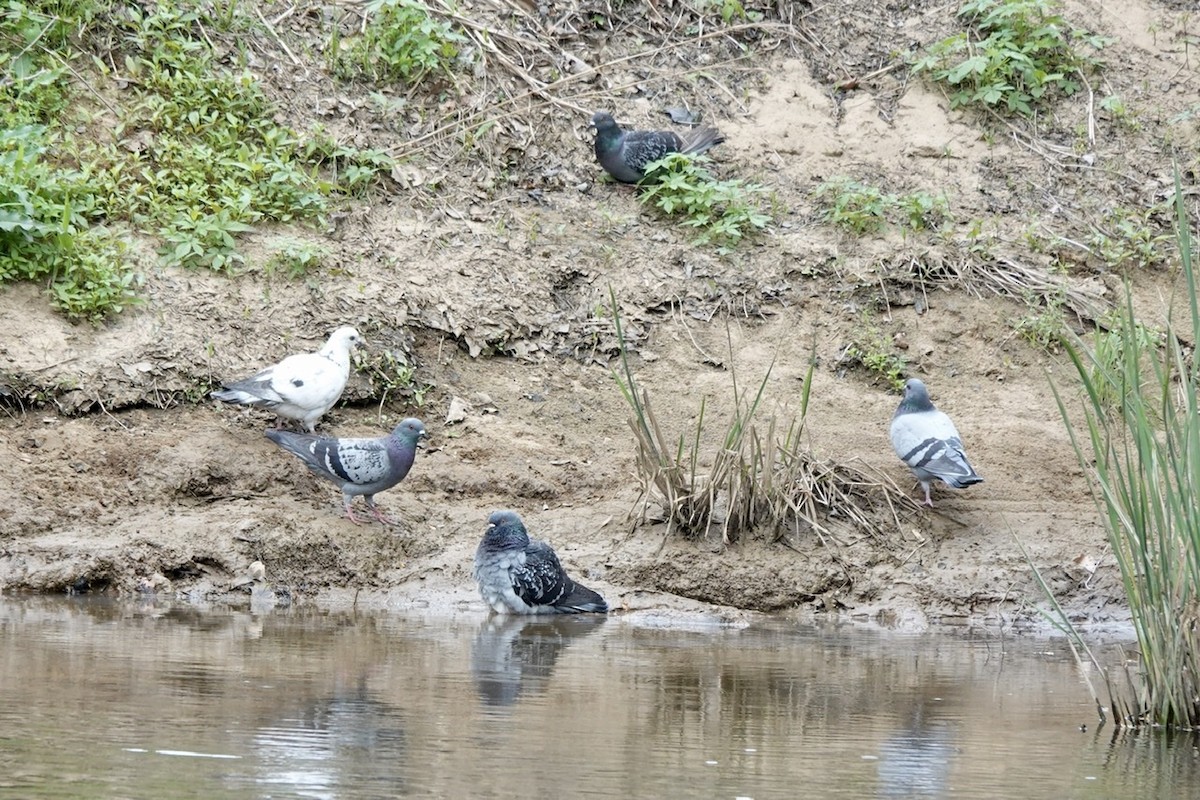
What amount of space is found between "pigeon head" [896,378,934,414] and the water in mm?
1921

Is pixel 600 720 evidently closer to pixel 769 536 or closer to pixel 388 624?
pixel 388 624

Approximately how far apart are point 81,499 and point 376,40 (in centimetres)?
458

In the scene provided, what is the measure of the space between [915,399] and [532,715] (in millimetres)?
4417

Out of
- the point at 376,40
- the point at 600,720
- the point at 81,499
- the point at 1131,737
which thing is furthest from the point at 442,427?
the point at 1131,737

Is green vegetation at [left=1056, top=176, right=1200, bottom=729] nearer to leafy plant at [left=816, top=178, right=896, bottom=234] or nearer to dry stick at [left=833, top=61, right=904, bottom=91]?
leafy plant at [left=816, top=178, right=896, bottom=234]

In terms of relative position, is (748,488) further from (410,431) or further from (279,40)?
(279,40)

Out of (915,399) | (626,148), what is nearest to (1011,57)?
(626,148)

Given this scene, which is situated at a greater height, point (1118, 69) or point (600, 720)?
point (1118, 69)

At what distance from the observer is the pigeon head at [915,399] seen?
8.41m

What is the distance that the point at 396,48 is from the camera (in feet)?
36.1

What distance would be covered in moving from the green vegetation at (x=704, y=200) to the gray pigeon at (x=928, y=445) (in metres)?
2.36

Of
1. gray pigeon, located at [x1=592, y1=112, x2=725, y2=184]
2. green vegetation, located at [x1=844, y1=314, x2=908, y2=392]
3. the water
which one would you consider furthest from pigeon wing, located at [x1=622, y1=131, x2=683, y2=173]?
the water

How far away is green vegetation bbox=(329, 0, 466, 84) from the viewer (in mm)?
10961

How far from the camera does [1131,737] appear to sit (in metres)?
4.51
